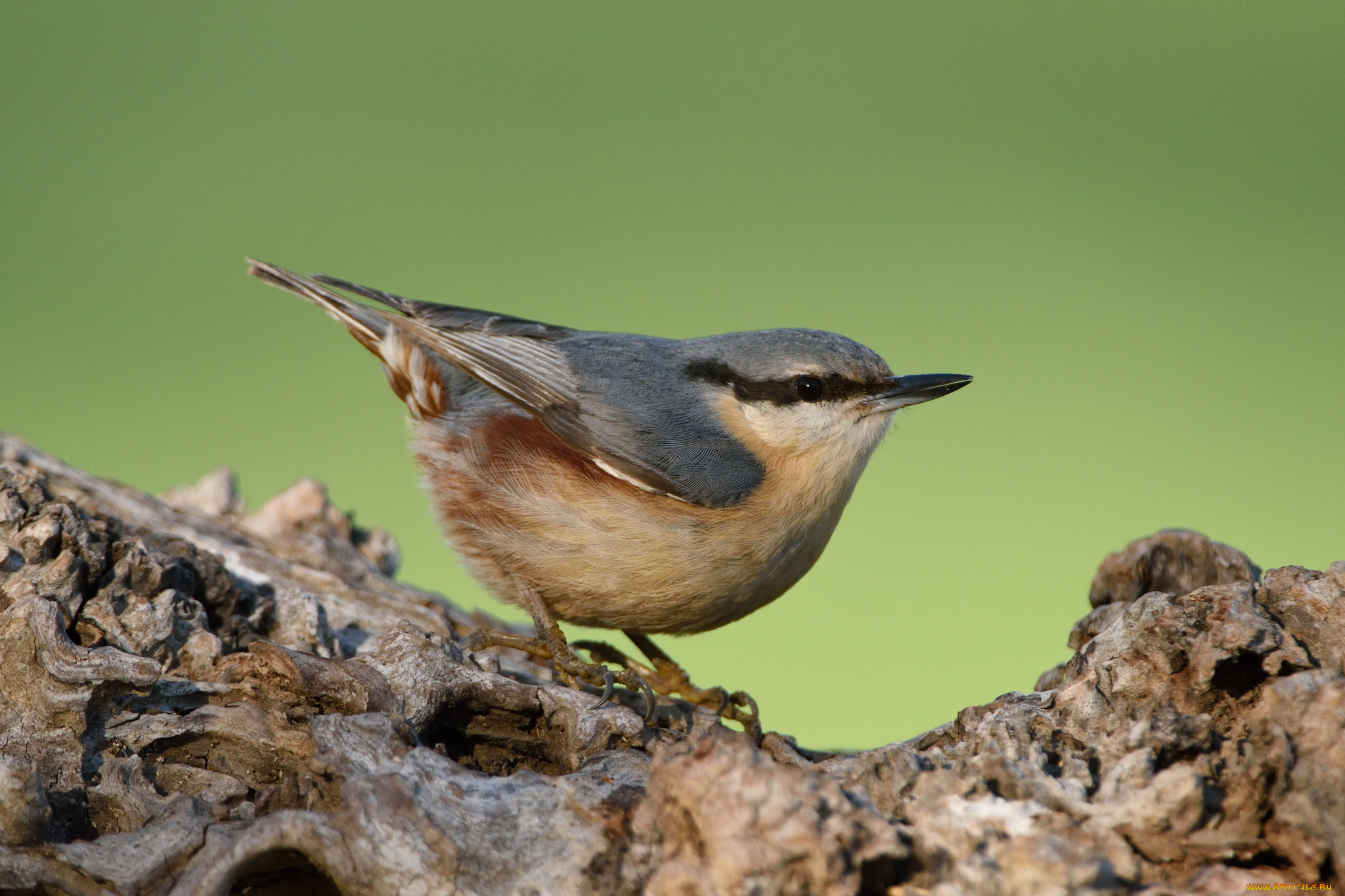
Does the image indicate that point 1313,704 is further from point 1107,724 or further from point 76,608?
point 76,608

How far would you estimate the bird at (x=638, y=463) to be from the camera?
7.95 feet

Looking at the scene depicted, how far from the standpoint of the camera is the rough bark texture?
1222mm

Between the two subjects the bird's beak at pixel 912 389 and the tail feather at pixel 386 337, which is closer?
the bird's beak at pixel 912 389

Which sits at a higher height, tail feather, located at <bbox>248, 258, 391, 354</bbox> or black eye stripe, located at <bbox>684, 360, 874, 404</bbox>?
tail feather, located at <bbox>248, 258, 391, 354</bbox>

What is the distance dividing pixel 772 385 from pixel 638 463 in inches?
16.5

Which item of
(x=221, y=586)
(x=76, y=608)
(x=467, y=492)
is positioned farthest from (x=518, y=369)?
(x=76, y=608)

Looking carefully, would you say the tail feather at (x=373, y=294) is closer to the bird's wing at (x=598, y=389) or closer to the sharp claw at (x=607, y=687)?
the bird's wing at (x=598, y=389)

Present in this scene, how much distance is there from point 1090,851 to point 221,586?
159 cm

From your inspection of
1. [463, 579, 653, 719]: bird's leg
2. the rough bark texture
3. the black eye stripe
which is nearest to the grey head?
the black eye stripe

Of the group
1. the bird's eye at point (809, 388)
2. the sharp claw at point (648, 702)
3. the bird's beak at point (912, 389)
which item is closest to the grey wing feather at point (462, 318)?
the bird's eye at point (809, 388)

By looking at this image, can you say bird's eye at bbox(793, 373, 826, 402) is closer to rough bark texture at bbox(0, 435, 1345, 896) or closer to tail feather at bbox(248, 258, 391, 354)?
rough bark texture at bbox(0, 435, 1345, 896)

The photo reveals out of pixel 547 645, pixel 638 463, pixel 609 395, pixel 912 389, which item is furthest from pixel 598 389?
pixel 912 389

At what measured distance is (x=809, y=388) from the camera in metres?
2.60

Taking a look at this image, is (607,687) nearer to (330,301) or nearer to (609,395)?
(609,395)
